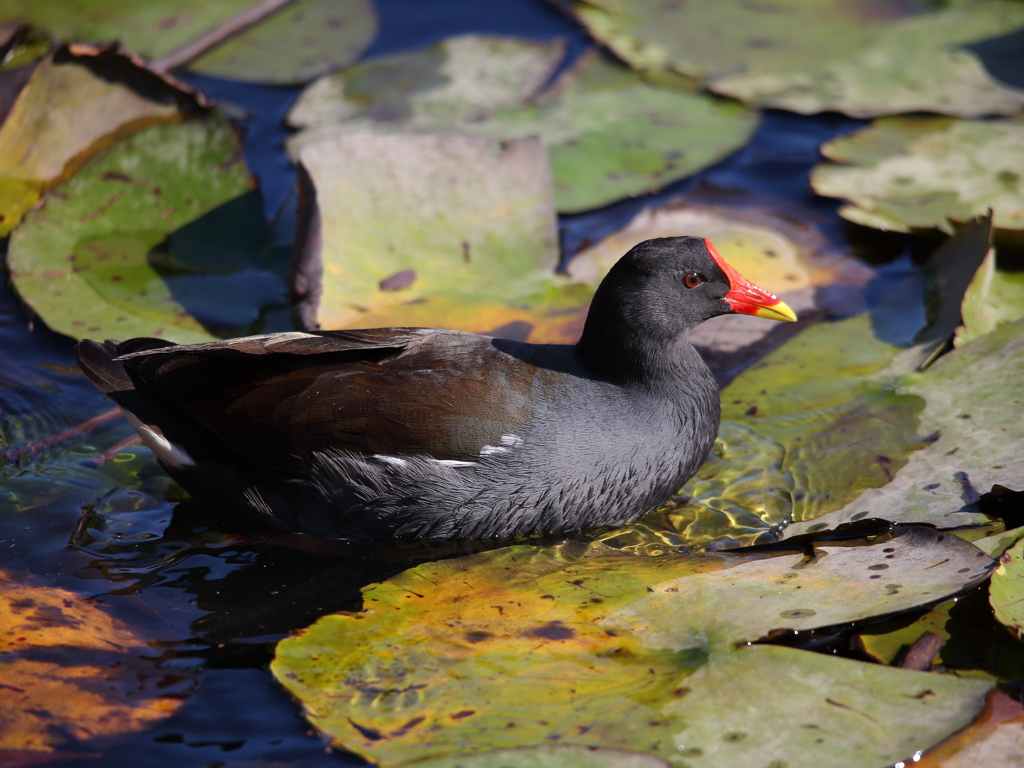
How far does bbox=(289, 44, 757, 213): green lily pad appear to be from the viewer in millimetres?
3986

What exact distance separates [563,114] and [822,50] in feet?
4.14

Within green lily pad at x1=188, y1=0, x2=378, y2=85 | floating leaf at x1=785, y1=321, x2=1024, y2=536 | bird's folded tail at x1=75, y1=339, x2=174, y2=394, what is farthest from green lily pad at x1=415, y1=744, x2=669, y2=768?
green lily pad at x1=188, y1=0, x2=378, y2=85

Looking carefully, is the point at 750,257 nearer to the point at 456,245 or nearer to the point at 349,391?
the point at 456,245

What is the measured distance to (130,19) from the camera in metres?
4.74

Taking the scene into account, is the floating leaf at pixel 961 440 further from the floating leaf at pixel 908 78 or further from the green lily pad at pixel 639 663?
the floating leaf at pixel 908 78

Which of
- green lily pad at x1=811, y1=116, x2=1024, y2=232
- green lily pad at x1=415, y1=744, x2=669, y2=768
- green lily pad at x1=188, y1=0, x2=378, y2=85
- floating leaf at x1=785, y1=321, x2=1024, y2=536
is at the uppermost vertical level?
green lily pad at x1=188, y1=0, x2=378, y2=85

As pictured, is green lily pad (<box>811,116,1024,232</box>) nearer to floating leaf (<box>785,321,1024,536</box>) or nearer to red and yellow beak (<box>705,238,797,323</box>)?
floating leaf (<box>785,321,1024,536</box>)

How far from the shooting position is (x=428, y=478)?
101 inches

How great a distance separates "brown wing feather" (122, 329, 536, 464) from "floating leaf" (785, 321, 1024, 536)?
88cm

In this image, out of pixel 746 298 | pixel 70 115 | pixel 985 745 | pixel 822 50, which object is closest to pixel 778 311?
pixel 746 298

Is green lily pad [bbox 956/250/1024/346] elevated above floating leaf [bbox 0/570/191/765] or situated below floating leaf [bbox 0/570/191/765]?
above

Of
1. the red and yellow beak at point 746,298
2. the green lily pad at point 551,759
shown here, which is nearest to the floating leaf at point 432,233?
the red and yellow beak at point 746,298

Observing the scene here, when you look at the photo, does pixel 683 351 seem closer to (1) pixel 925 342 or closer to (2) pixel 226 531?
(1) pixel 925 342

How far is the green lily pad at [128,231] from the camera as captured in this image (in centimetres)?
329
